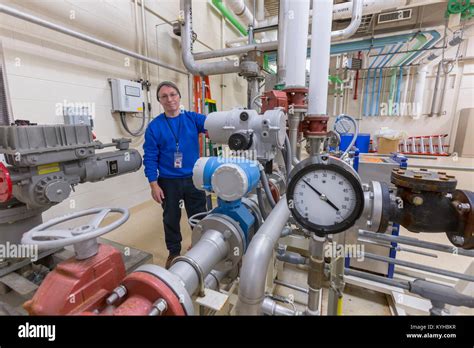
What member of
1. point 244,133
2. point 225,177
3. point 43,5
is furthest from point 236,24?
point 225,177

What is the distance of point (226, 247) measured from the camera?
→ 2.42ft

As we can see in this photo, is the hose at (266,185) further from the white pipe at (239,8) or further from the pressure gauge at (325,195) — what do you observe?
the white pipe at (239,8)

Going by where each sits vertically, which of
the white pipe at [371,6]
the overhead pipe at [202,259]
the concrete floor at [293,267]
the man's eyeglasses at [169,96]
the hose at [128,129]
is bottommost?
the concrete floor at [293,267]

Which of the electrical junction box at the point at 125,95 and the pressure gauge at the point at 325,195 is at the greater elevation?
the electrical junction box at the point at 125,95

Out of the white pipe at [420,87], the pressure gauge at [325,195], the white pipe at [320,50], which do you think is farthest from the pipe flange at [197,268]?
the white pipe at [420,87]

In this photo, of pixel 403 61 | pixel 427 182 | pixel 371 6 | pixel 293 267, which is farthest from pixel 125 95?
pixel 403 61

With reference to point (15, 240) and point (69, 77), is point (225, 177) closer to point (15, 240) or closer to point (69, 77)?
point (15, 240)

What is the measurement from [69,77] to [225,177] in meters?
2.05

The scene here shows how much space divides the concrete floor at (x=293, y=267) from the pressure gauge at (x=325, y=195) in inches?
35.8

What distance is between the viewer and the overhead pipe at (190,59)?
2.58m

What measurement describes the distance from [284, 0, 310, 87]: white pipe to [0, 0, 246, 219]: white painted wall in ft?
6.13

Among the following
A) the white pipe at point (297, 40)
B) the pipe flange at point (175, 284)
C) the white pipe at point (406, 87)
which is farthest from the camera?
the white pipe at point (406, 87)

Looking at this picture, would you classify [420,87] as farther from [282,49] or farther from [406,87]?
[282,49]

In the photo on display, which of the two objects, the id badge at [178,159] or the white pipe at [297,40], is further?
the id badge at [178,159]
